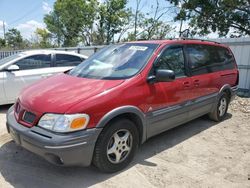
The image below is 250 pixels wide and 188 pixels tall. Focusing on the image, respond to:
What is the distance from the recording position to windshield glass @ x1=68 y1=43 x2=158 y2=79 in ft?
12.3

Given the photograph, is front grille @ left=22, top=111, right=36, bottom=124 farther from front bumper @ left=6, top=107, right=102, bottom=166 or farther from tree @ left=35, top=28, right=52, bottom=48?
tree @ left=35, top=28, right=52, bottom=48

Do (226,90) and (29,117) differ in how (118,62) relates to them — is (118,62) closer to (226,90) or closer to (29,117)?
(29,117)

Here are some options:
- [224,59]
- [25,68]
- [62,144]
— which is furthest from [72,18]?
[62,144]

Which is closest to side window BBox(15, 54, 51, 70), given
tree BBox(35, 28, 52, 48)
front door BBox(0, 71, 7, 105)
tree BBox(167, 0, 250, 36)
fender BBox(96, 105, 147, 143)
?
front door BBox(0, 71, 7, 105)

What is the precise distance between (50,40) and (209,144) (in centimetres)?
4223

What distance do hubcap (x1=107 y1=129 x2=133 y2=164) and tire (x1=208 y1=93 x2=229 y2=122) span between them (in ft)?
8.94

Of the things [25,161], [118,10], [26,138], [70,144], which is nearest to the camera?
[70,144]

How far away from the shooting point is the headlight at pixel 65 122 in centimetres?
292

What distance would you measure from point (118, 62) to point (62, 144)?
64.6 inches

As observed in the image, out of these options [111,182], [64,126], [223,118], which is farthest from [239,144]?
[64,126]

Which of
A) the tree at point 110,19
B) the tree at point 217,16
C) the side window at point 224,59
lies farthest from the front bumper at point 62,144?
the tree at point 110,19

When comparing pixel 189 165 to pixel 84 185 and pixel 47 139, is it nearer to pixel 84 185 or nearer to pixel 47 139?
pixel 84 185

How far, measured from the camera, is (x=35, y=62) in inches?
265

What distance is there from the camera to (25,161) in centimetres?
375
